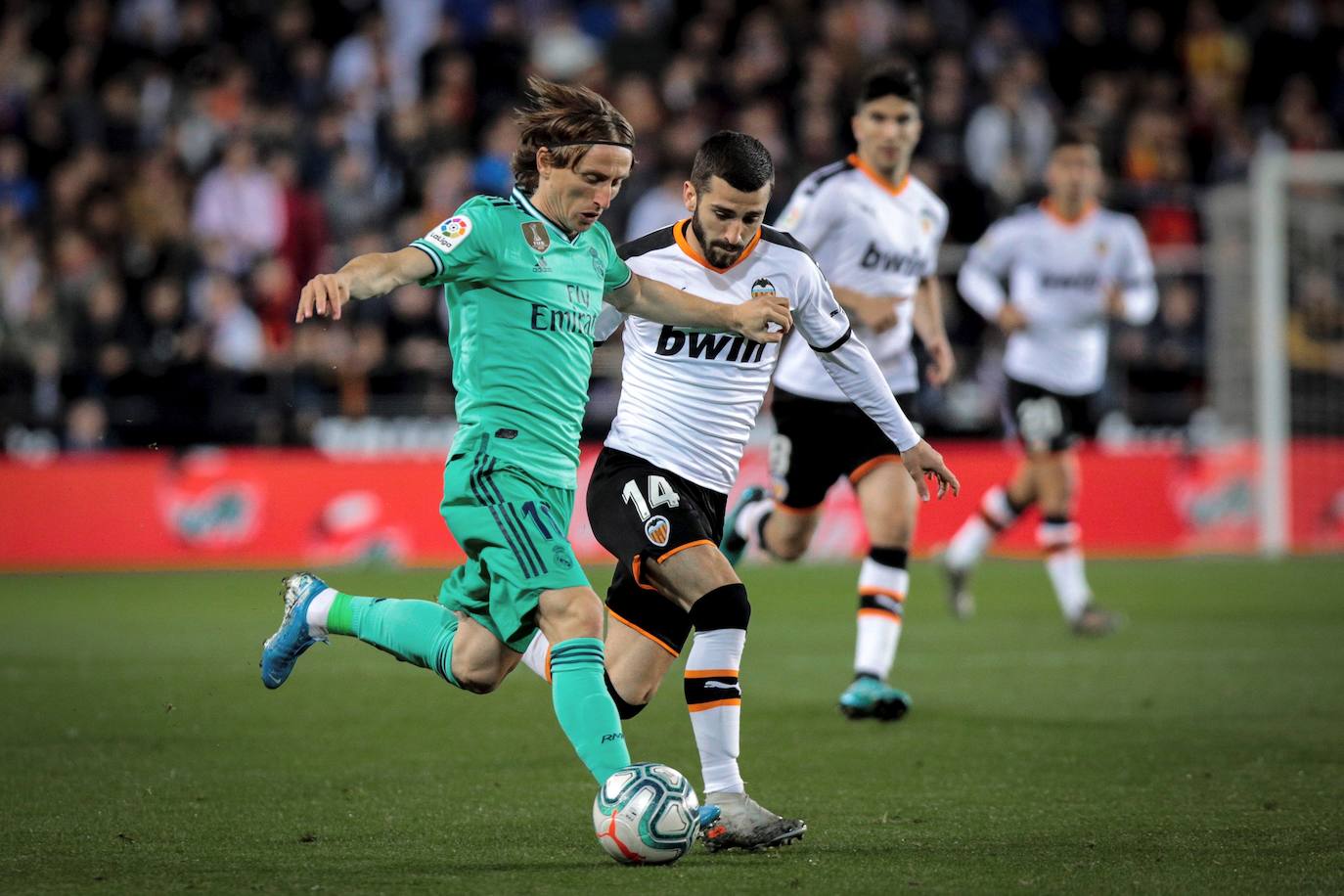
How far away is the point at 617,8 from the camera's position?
19391 millimetres

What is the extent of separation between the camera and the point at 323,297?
179 inches

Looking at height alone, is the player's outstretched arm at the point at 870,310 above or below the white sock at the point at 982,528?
above

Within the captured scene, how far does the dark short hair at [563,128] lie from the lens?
17.5 feet

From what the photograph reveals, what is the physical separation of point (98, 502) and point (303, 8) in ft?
18.7

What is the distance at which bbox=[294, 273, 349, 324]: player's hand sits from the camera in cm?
450

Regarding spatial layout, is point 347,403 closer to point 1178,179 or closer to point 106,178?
point 106,178

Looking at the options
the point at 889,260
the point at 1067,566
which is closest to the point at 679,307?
the point at 889,260

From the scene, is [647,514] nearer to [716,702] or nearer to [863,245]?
[716,702]

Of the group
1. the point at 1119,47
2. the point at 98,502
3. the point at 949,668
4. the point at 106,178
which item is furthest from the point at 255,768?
the point at 1119,47

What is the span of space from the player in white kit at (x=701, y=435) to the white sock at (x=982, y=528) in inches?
215

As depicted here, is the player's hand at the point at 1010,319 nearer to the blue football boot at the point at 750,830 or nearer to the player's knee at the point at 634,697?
the player's knee at the point at 634,697

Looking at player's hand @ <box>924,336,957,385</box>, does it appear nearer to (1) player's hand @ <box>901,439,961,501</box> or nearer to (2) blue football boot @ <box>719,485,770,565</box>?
(2) blue football boot @ <box>719,485,770,565</box>

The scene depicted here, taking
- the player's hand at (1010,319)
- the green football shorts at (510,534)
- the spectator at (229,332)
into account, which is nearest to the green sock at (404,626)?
the green football shorts at (510,534)

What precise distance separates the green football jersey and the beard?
70 centimetres
